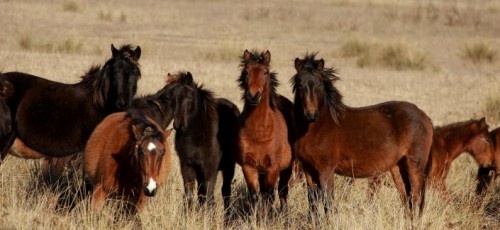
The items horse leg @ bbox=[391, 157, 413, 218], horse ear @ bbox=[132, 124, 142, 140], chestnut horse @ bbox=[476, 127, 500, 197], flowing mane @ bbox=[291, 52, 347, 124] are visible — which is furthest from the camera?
chestnut horse @ bbox=[476, 127, 500, 197]

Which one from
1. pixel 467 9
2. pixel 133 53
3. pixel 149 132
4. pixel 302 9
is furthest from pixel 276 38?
pixel 149 132

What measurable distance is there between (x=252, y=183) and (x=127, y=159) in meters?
1.36

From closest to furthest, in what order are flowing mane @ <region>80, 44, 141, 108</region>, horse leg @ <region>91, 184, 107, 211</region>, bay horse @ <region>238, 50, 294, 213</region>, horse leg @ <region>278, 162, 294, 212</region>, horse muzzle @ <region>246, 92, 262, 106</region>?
1. horse leg @ <region>91, 184, 107, 211</region>
2. horse muzzle @ <region>246, 92, 262, 106</region>
3. bay horse @ <region>238, 50, 294, 213</region>
4. horse leg @ <region>278, 162, 294, 212</region>
5. flowing mane @ <region>80, 44, 141, 108</region>

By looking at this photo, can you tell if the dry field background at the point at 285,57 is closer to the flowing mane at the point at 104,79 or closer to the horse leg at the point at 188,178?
the horse leg at the point at 188,178

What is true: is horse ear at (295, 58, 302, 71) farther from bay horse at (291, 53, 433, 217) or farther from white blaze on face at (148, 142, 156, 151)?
white blaze on face at (148, 142, 156, 151)

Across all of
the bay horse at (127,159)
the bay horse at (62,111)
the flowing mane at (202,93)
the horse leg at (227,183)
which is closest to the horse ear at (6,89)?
the bay horse at (62,111)

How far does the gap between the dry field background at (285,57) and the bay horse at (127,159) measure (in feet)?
0.66

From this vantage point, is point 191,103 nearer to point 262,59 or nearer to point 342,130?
point 262,59

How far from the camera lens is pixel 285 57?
24.5m

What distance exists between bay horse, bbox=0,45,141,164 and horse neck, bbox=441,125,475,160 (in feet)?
12.0

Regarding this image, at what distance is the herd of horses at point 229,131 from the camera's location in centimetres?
812

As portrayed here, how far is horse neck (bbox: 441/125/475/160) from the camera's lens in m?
10.2

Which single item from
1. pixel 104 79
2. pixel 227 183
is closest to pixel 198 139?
pixel 227 183

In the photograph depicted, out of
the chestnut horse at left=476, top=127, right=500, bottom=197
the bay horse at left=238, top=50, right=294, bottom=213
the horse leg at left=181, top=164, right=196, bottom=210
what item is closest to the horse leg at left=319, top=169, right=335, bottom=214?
the bay horse at left=238, top=50, right=294, bottom=213
